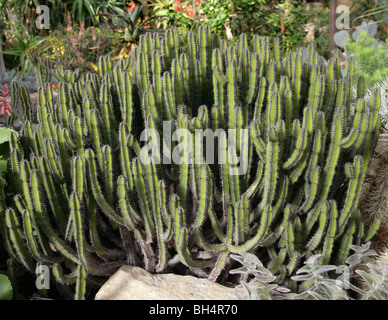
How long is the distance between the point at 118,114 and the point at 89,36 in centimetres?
568

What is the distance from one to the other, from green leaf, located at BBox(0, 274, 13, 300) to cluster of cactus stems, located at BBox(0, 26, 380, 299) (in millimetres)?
119

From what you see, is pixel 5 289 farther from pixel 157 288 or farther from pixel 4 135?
pixel 4 135

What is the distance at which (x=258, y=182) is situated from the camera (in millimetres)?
1897

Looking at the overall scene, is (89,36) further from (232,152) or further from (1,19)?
(232,152)

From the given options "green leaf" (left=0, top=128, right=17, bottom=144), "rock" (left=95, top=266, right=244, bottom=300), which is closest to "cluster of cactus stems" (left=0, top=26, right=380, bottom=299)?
"rock" (left=95, top=266, right=244, bottom=300)

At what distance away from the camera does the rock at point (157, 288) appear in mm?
1883

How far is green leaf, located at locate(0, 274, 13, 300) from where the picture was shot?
73.0 inches

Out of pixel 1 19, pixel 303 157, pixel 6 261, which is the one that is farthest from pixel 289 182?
pixel 1 19

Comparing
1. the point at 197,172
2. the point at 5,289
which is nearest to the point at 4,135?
the point at 5,289

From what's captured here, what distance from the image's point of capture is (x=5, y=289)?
1863 mm

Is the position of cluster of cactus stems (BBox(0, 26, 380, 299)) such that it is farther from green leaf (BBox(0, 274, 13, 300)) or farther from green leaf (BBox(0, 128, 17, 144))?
green leaf (BBox(0, 128, 17, 144))

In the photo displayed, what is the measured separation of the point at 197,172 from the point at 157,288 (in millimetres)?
579

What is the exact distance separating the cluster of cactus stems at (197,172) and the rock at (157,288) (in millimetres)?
87

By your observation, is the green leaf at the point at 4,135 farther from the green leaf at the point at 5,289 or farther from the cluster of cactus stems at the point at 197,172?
the green leaf at the point at 5,289
